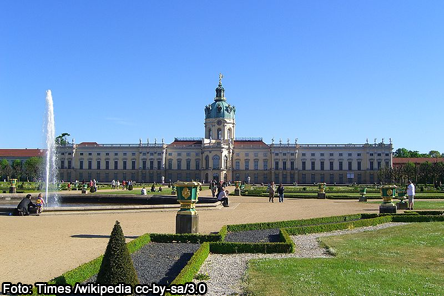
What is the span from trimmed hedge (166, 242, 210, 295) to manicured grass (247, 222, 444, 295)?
1027 millimetres

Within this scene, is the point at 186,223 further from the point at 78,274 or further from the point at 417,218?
the point at 417,218

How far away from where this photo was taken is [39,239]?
42.7 feet

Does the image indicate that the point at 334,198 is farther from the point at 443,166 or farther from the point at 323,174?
the point at 323,174

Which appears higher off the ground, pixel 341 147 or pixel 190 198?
pixel 341 147

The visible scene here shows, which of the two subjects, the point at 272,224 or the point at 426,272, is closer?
the point at 426,272

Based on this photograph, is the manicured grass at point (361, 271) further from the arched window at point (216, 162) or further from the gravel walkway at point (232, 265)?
the arched window at point (216, 162)

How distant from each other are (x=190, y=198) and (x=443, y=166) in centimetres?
5996

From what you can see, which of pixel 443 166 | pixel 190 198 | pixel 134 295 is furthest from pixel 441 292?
pixel 443 166

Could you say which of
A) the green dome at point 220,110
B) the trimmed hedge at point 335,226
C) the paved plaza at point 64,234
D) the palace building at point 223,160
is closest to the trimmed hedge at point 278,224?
the paved plaza at point 64,234

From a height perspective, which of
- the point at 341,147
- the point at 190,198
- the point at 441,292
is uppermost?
the point at 341,147

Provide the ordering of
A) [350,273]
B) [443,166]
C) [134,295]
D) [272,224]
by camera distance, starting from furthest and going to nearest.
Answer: [443,166], [272,224], [350,273], [134,295]

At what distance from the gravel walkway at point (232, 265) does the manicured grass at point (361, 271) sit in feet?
0.87

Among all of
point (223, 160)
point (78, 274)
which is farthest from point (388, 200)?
point (223, 160)

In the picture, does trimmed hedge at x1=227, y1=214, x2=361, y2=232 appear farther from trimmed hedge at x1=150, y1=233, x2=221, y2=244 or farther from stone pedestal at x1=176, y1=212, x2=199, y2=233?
trimmed hedge at x1=150, y1=233, x2=221, y2=244
